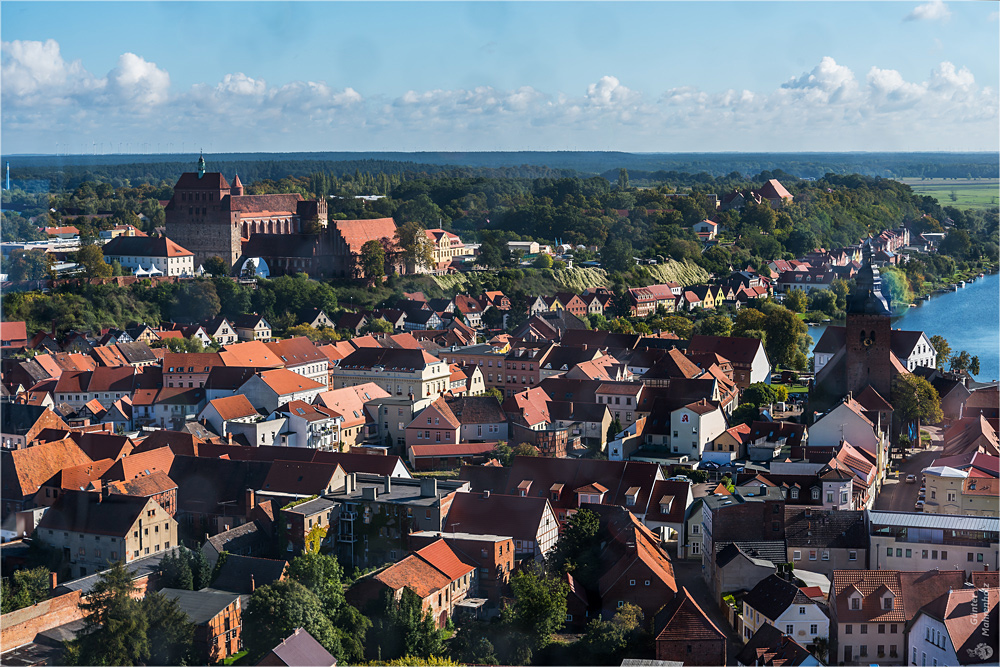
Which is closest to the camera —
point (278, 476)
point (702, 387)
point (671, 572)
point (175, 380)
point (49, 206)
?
point (671, 572)

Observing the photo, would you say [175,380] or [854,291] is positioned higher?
[854,291]

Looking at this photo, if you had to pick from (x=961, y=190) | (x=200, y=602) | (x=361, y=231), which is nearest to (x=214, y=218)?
(x=361, y=231)

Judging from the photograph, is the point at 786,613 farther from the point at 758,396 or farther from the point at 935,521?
the point at 758,396

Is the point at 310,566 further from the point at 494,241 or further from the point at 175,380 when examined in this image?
the point at 494,241

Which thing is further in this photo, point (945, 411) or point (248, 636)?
point (945, 411)

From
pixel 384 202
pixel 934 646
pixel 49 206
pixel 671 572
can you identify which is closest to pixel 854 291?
pixel 671 572

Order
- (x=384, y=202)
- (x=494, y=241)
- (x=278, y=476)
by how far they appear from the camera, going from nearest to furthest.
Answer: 1. (x=278, y=476)
2. (x=494, y=241)
3. (x=384, y=202)
